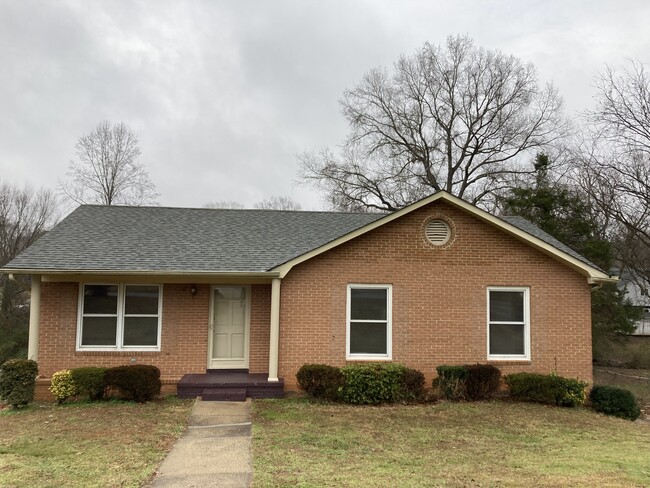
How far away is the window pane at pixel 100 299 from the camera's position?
440 inches

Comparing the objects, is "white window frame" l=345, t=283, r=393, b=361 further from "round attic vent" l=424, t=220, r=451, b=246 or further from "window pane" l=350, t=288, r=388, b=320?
"round attic vent" l=424, t=220, r=451, b=246

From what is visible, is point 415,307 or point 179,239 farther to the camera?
point 179,239

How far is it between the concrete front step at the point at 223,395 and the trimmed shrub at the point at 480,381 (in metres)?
4.84

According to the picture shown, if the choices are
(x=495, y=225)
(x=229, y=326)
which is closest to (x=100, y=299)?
(x=229, y=326)

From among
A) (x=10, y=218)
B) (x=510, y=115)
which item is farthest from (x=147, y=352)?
(x=510, y=115)

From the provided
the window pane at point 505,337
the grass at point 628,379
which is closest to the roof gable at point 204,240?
the window pane at point 505,337

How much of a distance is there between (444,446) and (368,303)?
4337mm

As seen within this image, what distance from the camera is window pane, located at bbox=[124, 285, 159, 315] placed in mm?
11289

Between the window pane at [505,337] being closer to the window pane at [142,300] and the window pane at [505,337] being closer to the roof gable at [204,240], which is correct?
the roof gable at [204,240]

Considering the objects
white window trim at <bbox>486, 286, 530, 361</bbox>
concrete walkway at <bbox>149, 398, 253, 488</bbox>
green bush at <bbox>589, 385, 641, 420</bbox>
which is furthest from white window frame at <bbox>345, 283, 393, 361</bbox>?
green bush at <bbox>589, 385, 641, 420</bbox>

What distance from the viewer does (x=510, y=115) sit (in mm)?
30484

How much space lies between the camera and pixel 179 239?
41.1 ft

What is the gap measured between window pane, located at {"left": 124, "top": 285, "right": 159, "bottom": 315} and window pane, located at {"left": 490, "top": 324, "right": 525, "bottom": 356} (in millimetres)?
7940

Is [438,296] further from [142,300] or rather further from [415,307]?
→ [142,300]
